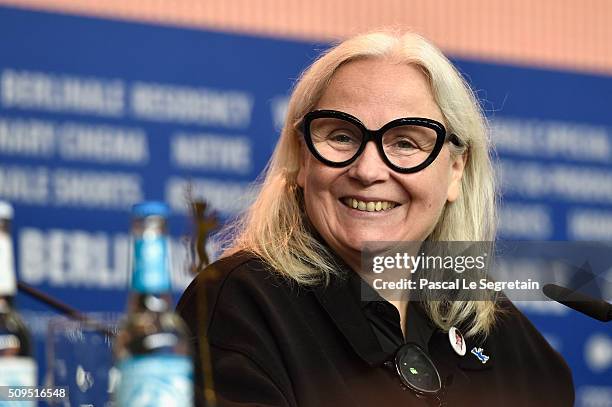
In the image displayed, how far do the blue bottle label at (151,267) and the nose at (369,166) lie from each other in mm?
901

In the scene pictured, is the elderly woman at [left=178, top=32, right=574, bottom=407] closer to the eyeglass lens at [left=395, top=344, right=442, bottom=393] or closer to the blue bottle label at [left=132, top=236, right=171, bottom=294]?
the eyeglass lens at [left=395, top=344, right=442, bottom=393]

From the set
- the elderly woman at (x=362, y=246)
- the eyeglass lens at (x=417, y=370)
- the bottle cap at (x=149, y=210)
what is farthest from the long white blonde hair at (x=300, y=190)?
the bottle cap at (x=149, y=210)

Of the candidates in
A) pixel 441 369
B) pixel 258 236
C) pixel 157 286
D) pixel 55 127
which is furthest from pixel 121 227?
pixel 157 286

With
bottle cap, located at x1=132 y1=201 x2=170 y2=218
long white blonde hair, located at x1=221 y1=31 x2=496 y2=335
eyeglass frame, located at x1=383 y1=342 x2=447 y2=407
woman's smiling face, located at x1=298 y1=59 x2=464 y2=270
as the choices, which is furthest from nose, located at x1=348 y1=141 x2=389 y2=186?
bottle cap, located at x1=132 y1=201 x2=170 y2=218

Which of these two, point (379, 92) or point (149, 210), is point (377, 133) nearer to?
point (379, 92)

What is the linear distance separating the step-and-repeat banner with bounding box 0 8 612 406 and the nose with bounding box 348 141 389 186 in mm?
931

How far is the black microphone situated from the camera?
1.44 metres

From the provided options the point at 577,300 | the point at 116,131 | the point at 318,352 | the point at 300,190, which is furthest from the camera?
the point at 116,131

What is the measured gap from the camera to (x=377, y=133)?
174 cm

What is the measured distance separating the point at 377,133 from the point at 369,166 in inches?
2.3

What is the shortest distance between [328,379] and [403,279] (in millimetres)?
375

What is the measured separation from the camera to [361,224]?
5.94 feet

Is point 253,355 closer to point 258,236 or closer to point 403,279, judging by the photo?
point 258,236

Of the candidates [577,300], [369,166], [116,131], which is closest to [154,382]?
[577,300]
